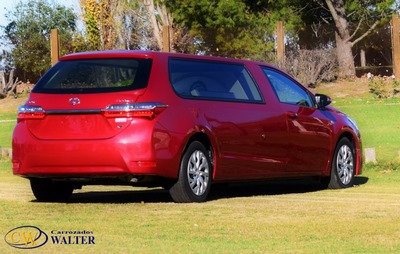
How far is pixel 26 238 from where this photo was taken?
32.7 ft

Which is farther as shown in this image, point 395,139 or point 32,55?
point 32,55

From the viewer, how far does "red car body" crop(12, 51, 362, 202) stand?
→ 12703 millimetres

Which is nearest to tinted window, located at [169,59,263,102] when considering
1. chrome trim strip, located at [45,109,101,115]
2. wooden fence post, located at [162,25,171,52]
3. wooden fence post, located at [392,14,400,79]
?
chrome trim strip, located at [45,109,101,115]

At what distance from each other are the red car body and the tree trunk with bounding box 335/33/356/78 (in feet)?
74.6

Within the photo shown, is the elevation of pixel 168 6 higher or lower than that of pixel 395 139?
higher

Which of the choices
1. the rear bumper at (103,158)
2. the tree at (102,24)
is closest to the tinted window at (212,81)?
the rear bumper at (103,158)

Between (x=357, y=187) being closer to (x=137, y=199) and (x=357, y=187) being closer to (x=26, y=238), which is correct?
(x=137, y=199)

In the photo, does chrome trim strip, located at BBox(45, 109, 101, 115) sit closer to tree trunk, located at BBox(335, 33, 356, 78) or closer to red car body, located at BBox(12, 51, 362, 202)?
red car body, located at BBox(12, 51, 362, 202)

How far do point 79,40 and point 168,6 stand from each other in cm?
359

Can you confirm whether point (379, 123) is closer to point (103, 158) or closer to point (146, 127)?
point (146, 127)

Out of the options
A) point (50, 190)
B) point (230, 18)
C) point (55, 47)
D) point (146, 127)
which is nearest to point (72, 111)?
point (146, 127)

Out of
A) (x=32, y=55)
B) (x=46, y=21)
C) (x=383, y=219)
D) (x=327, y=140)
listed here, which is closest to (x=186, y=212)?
(x=383, y=219)

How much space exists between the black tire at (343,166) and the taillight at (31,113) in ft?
13.8

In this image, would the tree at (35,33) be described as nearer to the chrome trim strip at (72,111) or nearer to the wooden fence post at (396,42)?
the wooden fence post at (396,42)
